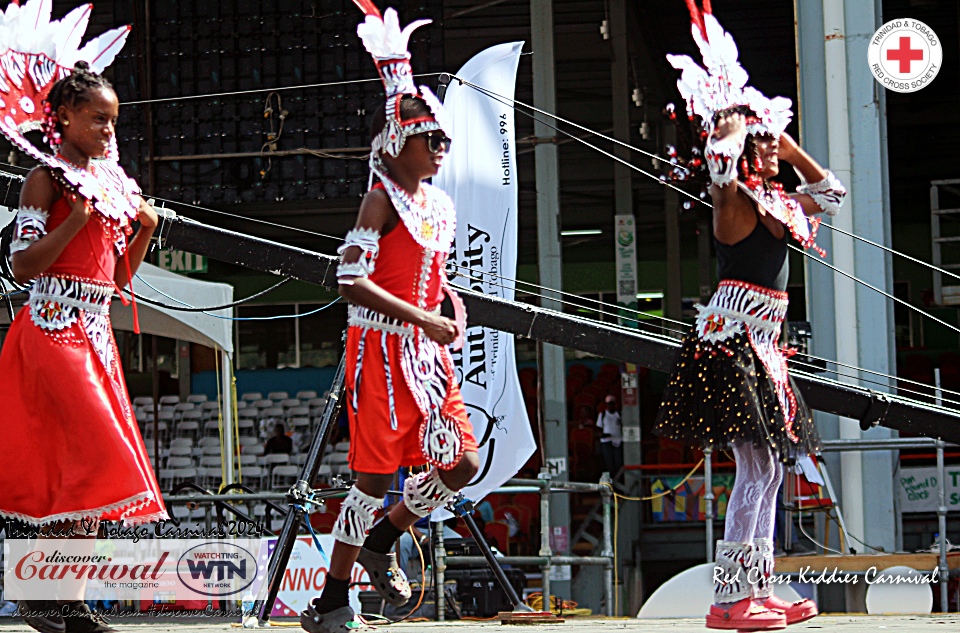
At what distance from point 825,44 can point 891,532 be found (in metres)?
3.88

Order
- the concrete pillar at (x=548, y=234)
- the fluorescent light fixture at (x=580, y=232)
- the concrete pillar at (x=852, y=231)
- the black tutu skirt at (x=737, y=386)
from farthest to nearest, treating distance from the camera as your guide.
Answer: the fluorescent light fixture at (x=580, y=232), the concrete pillar at (x=548, y=234), the concrete pillar at (x=852, y=231), the black tutu skirt at (x=737, y=386)

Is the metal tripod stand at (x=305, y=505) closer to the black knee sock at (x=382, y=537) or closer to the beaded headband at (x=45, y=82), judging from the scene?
the black knee sock at (x=382, y=537)

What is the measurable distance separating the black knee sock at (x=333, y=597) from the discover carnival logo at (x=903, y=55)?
7538 millimetres

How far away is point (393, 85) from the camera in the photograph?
174 inches

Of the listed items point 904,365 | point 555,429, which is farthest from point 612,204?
point 555,429

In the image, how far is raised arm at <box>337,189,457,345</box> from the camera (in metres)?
4.16

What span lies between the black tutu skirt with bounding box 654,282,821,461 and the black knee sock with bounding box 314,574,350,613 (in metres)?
1.25

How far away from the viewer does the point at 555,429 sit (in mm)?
13375

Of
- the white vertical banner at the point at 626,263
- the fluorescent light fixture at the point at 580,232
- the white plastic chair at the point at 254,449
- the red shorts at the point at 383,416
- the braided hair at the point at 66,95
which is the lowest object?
the white plastic chair at the point at 254,449

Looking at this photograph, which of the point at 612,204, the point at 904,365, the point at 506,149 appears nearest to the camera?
the point at 506,149

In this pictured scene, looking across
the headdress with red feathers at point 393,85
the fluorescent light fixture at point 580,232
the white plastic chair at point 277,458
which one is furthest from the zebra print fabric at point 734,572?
the fluorescent light fixture at point 580,232

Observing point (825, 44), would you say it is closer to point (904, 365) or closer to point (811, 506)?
point (811, 506)

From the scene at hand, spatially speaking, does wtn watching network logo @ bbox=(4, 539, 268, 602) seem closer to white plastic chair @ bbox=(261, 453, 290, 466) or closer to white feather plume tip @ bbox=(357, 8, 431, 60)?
white feather plume tip @ bbox=(357, 8, 431, 60)

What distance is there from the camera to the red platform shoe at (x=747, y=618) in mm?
4398
